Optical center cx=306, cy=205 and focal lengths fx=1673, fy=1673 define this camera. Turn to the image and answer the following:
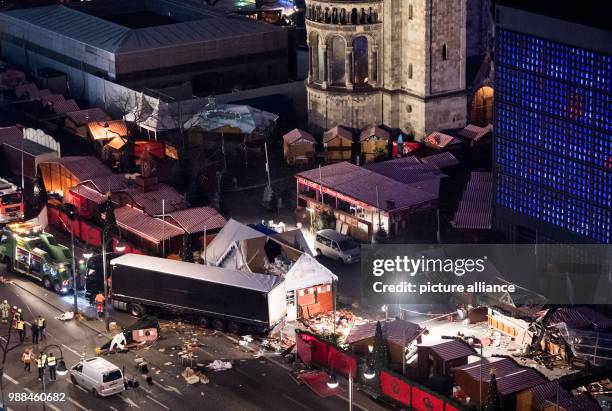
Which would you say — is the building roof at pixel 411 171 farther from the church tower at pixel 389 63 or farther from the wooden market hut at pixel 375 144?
the church tower at pixel 389 63

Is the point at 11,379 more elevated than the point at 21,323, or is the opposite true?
the point at 21,323

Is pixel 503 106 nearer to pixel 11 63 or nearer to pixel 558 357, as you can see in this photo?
pixel 558 357

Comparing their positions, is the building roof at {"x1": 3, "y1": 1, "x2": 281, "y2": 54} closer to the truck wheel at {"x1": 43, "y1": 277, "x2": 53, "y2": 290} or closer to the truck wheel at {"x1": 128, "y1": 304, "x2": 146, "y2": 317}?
the truck wheel at {"x1": 43, "y1": 277, "x2": 53, "y2": 290}

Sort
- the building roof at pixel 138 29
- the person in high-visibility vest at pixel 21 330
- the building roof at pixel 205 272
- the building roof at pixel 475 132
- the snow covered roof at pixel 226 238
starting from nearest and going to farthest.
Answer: the building roof at pixel 205 272 < the person in high-visibility vest at pixel 21 330 < the snow covered roof at pixel 226 238 < the building roof at pixel 475 132 < the building roof at pixel 138 29

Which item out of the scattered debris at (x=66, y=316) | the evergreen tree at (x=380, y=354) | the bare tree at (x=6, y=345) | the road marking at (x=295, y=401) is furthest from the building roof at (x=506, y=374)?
the scattered debris at (x=66, y=316)

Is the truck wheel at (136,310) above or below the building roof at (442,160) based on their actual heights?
below

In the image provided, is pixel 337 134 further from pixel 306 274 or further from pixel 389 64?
pixel 306 274

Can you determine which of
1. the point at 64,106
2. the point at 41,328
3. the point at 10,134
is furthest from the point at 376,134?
the point at 41,328
